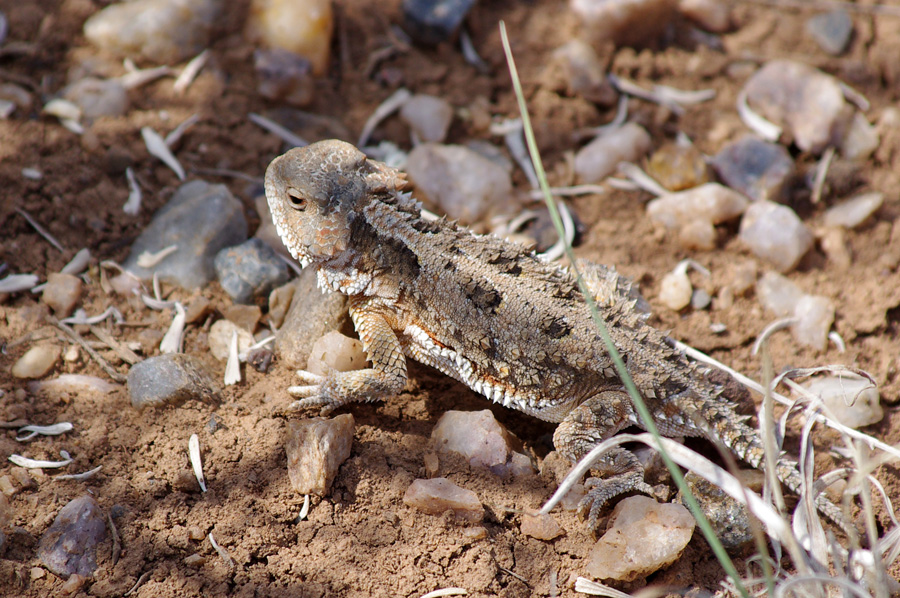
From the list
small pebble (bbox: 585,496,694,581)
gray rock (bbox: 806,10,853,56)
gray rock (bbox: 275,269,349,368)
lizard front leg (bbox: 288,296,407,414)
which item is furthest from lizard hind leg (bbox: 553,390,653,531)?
gray rock (bbox: 806,10,853,56)

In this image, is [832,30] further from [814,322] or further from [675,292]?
[675,292]

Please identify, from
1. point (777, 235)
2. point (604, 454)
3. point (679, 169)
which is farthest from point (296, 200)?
point (777, 235)

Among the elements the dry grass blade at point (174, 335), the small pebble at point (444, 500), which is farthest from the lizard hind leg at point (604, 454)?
the dry grass blade at point (174, 335)

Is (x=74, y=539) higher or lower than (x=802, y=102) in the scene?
lower

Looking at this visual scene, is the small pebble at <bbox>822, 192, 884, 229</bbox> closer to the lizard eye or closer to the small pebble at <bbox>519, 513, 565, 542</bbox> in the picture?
the small pebble at <bbox>519, 513, 565, 542</bbox>

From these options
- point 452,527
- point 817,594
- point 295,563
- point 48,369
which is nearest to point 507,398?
point 452,527

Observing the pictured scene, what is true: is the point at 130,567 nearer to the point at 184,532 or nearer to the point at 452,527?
the point at 184,532
